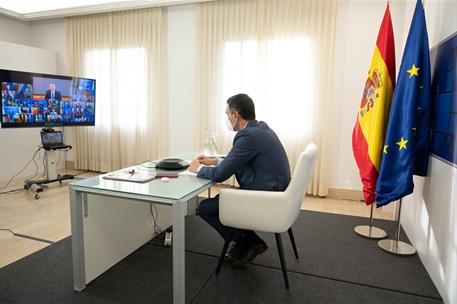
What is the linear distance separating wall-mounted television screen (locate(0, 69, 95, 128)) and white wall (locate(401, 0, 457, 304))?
4.24 meters

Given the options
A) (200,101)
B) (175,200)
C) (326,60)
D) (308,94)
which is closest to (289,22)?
(326,60)

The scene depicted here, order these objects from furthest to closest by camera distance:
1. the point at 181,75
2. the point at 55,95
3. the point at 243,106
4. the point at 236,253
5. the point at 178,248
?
the point at 181,75, the point at 55,95, the point at 236,253, the point at 243,106, the point at 178,248

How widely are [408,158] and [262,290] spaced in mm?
1407

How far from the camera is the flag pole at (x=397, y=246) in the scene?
8.21 ft

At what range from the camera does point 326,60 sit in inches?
151

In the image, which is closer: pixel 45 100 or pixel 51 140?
pixel 45 100

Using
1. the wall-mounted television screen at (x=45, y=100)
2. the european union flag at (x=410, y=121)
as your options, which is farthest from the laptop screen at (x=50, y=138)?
the european union flag at (x=410, y=121)

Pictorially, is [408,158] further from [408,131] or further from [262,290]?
[262,290]

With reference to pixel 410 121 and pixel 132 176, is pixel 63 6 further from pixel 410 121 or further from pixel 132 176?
pixel 410 121

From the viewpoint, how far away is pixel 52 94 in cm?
413

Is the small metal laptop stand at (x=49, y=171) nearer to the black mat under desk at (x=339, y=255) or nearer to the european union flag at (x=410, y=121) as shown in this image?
the black mat under desk at (x=339, y=255)

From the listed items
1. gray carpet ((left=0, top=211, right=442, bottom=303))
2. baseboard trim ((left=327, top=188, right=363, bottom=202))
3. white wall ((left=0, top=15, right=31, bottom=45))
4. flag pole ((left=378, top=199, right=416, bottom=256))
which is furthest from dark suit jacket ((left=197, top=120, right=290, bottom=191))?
white wall ((left=0, top=15, right=31, bottom=45))

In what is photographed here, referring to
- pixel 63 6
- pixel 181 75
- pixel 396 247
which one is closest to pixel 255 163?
pixel 396 247

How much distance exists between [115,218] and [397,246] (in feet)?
7.44
